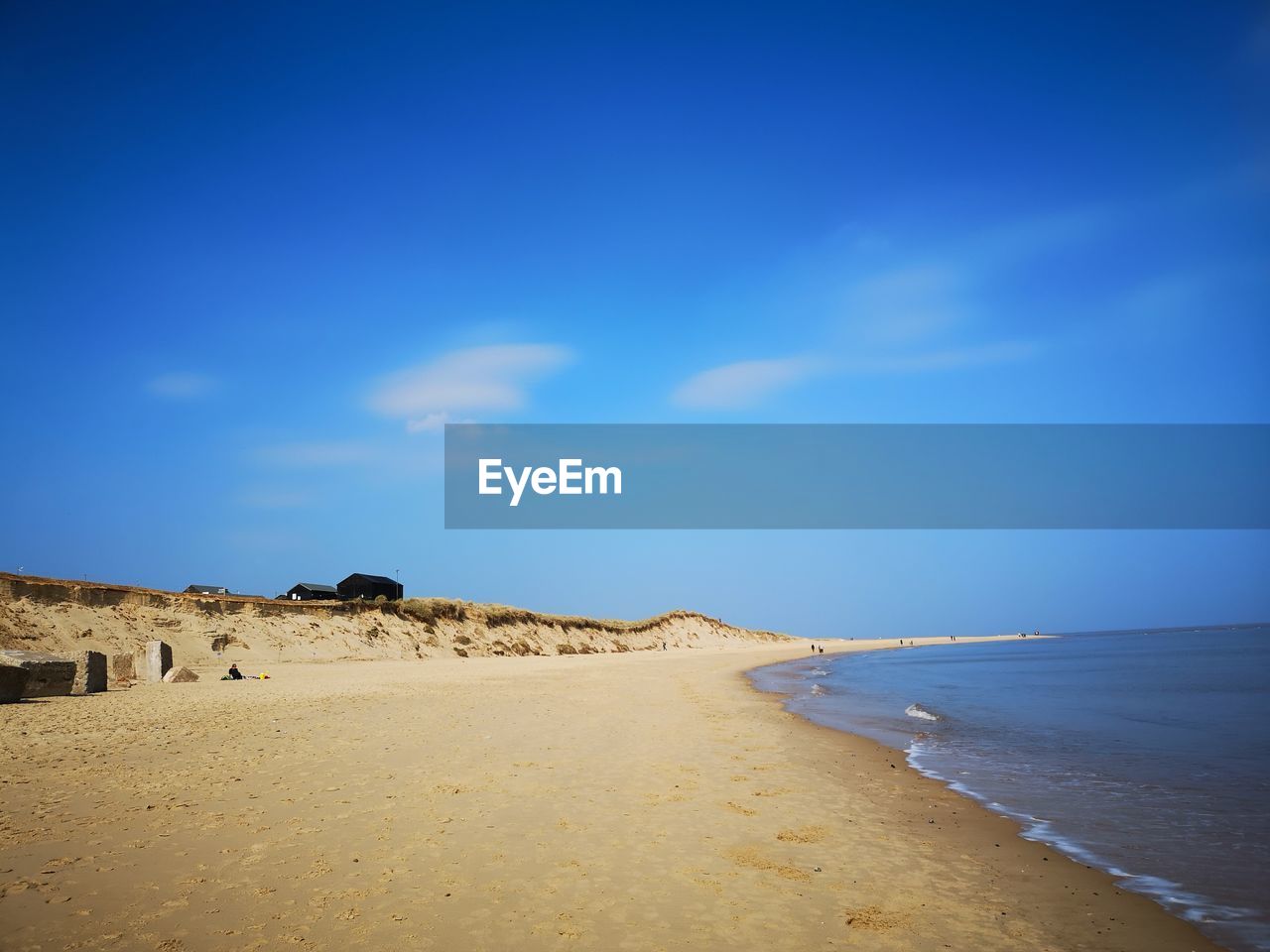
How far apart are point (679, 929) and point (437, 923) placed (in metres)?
1.90

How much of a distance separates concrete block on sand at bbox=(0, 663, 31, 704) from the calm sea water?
2090 cm

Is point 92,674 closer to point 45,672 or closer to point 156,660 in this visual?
point 45,672

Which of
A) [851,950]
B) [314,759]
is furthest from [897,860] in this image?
[314,759]

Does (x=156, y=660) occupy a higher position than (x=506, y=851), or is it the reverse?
(x=506, y=851)

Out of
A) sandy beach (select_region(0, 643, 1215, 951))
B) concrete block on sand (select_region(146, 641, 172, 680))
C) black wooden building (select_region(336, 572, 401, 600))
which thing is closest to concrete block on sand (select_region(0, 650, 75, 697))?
concrete block on sand (select_region(146, 641, 172, 680))

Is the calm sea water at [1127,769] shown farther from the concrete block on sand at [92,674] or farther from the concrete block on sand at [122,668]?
the concrete block on sand at [122,668]

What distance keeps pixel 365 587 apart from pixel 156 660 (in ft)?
151

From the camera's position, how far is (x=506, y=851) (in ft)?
23.0

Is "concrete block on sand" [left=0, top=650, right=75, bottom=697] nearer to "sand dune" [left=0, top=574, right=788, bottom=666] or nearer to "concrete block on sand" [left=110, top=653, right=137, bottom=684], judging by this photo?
"concrete block on sand" [left=110, top=653, right=137, bottom=684]

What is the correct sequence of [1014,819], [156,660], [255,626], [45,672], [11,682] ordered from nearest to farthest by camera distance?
[1014,819]
[11,682]
[45,672]
[156,660]
[255,626]

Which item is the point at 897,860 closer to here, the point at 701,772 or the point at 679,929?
the point at 679,929

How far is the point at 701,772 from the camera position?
1096 cm

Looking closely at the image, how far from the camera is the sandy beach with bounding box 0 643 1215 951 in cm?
536

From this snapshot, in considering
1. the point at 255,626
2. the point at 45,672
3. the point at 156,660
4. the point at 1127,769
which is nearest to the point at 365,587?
the point at 255,626
